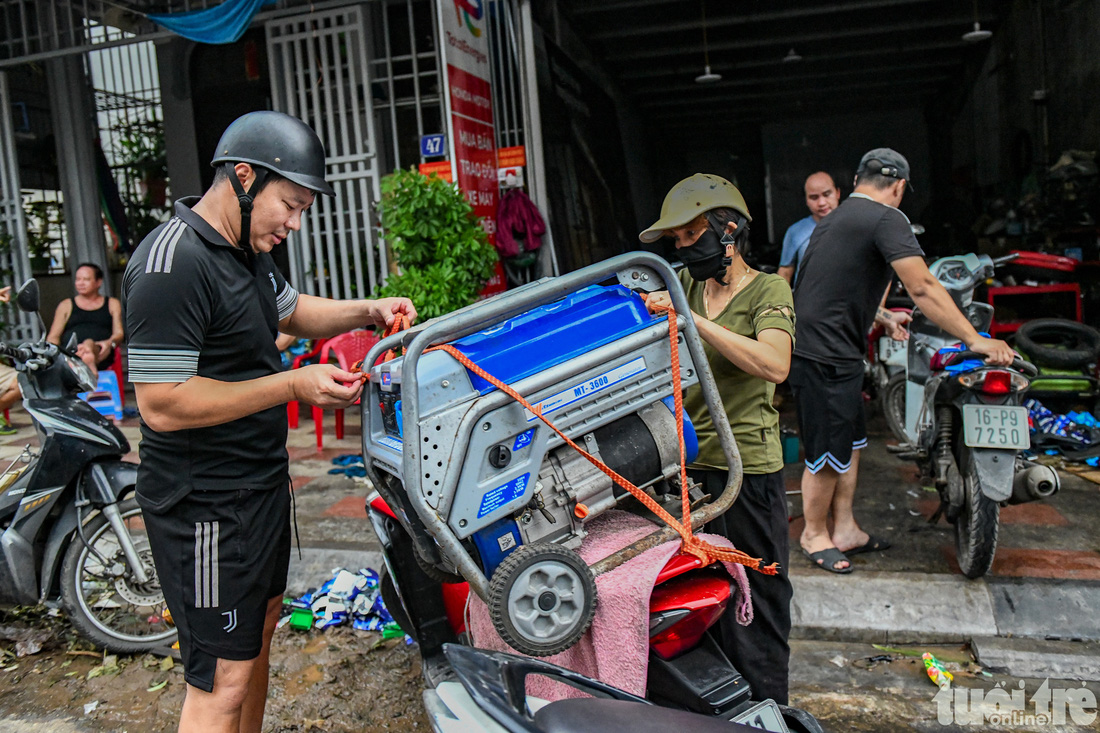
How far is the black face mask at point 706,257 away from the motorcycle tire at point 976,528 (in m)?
1.90

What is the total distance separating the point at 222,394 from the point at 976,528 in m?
3.05

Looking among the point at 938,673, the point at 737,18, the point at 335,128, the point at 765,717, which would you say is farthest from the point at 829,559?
the point at 737,18

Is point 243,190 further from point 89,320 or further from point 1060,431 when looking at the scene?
point 89,320

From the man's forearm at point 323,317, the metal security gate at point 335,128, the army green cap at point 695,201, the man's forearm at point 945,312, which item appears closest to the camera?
the army green cap at point 695,201

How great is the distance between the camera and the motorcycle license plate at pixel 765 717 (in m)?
1.94

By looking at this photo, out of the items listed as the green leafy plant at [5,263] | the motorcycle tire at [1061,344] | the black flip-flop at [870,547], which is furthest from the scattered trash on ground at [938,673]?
the green leafy plant at [5,263]

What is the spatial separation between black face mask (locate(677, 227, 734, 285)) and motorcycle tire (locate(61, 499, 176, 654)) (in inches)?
97.9

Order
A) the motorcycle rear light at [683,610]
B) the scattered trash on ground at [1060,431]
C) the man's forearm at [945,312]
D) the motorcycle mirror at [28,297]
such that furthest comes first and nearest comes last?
the scattered trash on ground at [1060,431], the man's forearm at [945,312], the motorcycle mirror at [28,297], the motorcycle rear light at [683,610]

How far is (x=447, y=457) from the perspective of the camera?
179cm

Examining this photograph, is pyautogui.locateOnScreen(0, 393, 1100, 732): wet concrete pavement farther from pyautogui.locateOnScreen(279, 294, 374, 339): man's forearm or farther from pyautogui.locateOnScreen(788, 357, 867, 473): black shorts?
pyautogui.locateOnScreen(279, 294, 374, 339): man's forearm

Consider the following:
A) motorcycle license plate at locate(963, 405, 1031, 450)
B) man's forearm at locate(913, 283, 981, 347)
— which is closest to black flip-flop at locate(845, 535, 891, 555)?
motorcycle license plate at locate(963, 405, 1031, 450)

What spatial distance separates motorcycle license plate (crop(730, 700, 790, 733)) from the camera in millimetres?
1938

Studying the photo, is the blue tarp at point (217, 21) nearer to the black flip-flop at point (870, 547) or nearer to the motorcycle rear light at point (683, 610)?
the black flip-flop at point (870, 547)

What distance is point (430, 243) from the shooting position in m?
5.80
